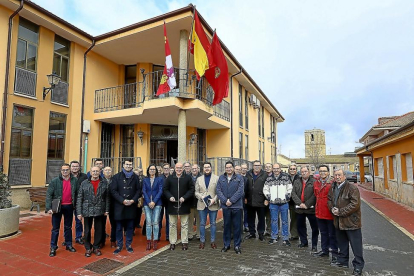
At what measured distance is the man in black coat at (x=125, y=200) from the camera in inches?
212

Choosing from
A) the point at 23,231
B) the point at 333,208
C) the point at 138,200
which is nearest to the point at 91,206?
the point at 138,200

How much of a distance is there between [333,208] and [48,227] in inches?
279

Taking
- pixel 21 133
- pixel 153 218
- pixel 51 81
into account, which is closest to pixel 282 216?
pixel 153 218

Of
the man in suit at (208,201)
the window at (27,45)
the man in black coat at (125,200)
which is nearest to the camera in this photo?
the man in black coat at (125,200)

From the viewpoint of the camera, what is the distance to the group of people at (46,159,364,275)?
5039 millimetres

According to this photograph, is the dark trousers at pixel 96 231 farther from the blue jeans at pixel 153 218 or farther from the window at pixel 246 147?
the window at pixel 246 147

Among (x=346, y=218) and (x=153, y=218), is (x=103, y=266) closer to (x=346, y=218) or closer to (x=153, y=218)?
(x=153, y=218)

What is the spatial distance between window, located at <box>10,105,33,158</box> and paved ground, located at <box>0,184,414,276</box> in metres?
4.13

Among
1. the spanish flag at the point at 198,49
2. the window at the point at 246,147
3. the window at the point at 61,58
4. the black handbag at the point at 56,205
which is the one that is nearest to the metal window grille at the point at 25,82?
A: the window at the point at 61,58

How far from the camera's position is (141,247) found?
5812 millimetres

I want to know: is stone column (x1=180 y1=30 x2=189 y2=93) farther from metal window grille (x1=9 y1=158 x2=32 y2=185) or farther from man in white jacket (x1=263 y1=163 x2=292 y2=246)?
metal window grille (x1=9 y1=158 x2=32 y2=185)

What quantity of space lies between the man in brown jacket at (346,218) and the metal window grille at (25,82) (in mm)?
10463

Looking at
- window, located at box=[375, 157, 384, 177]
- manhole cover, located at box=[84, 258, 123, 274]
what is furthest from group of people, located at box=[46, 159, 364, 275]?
window, located at box=[375, 157, 384, 177]

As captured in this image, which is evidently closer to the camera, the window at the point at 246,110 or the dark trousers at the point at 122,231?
the dark trousers at the point at 122,231
